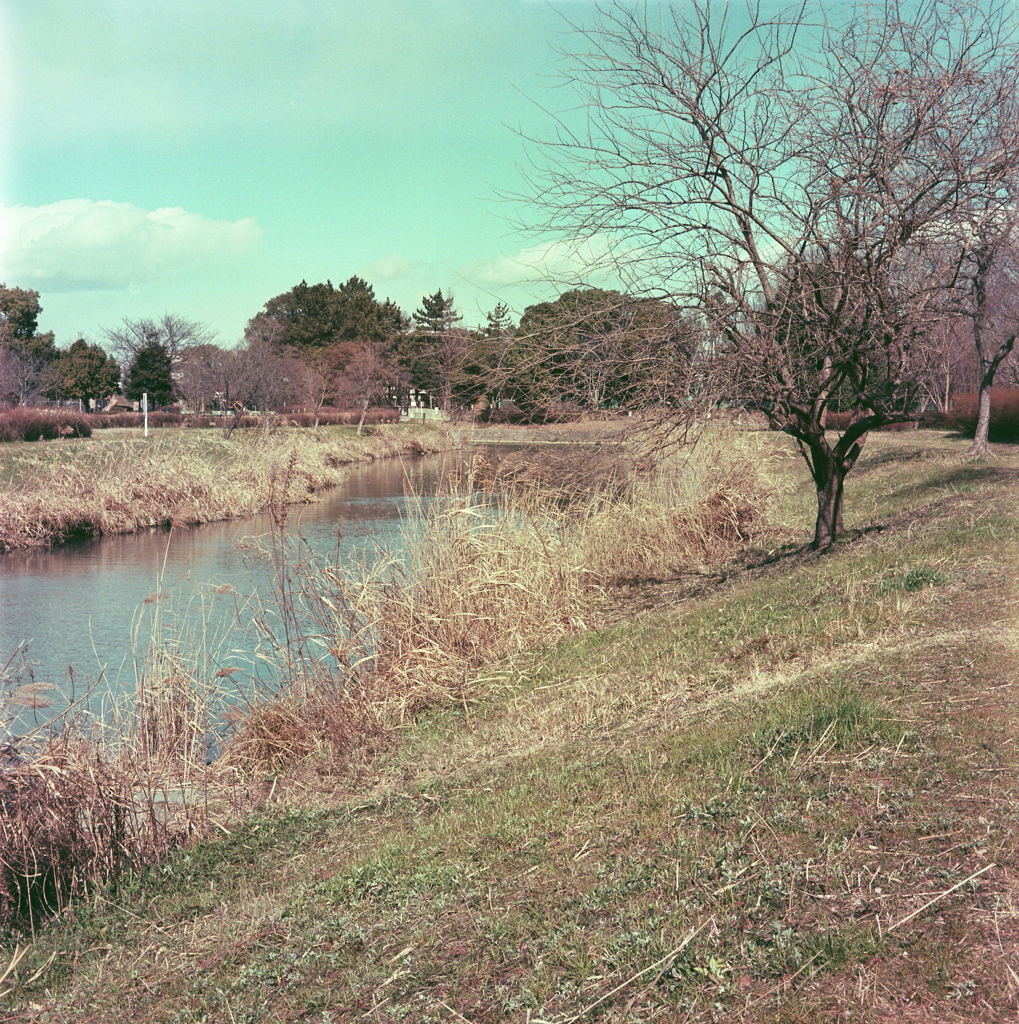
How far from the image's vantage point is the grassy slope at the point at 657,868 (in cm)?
320

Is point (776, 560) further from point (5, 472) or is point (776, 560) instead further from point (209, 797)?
point (5, 472)

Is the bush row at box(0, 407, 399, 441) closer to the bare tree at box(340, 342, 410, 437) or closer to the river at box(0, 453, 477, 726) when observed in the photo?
the bare tree at box(340, 342, 410, 437)

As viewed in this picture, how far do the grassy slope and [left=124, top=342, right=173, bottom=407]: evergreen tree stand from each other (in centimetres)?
5292

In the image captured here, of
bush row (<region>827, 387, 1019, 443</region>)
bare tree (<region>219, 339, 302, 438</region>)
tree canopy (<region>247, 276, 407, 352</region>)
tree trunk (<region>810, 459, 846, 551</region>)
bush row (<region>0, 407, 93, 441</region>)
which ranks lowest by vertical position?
tree trunk (<region>810, 459, 846, 551</region>)

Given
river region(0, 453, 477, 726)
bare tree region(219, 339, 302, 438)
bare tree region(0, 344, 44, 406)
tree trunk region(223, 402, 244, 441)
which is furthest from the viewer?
bare tree region(0, 344, 44, 406)

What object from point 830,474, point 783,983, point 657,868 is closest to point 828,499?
point 830,474

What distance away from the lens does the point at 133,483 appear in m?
24.5

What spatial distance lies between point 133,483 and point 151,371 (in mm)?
34431

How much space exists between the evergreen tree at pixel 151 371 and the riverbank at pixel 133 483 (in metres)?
22.4

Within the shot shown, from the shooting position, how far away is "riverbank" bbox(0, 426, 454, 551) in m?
21.8

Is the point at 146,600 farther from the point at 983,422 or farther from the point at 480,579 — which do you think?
the point at 983,422

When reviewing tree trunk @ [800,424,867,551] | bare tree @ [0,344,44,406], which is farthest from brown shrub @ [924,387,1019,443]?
bare tree @ [0,344,44,406]

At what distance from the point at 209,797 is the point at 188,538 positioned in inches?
630

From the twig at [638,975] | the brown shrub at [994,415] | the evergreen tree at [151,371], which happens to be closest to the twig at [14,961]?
the twig at [638,975]
